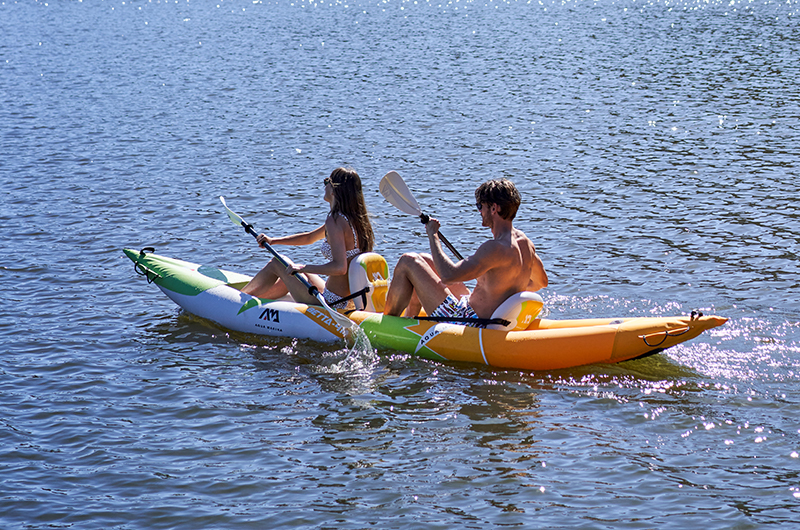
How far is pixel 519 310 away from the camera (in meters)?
6.42

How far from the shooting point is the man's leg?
22.3 ft

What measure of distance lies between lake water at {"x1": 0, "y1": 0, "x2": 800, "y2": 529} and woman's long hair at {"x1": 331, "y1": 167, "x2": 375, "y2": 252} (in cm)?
117

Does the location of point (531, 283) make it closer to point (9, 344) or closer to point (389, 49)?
point (9, 344)

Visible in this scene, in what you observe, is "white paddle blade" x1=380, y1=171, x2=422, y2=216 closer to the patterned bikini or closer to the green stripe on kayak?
the patterned bikini

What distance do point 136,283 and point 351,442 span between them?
14.1 ft

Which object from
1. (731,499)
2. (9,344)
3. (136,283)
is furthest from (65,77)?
(731,499)

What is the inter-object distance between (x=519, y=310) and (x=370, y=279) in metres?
1.42

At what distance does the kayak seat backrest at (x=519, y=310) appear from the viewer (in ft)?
21.0

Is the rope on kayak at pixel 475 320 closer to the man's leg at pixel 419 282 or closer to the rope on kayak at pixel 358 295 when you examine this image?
the man's leg at pixel 419 282

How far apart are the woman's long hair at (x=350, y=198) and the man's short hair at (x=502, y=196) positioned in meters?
1.26

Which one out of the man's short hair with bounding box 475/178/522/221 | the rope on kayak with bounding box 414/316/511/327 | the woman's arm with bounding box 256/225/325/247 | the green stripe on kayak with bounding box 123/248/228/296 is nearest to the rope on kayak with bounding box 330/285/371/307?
the rope on kayak with bounding box 414/316/511/327

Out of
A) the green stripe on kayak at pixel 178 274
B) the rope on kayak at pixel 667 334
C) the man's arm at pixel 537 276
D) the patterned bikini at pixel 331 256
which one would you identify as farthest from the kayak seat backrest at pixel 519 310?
the green stripe on kayak at pixel 178 274

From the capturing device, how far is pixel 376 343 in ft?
22.7

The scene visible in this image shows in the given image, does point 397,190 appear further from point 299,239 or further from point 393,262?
point 393,262
